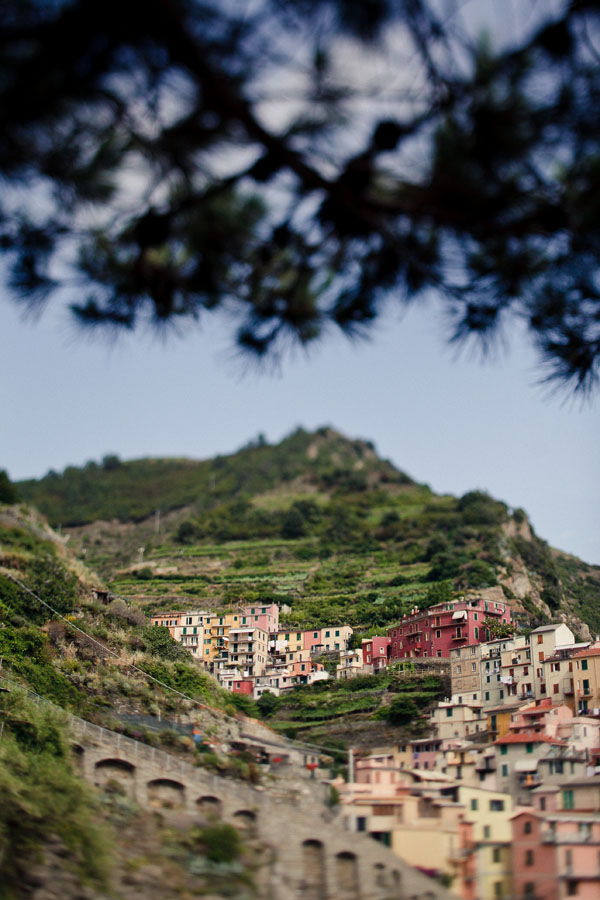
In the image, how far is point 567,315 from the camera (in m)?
5.87

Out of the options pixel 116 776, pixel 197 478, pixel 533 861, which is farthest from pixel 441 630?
pixel 197 478

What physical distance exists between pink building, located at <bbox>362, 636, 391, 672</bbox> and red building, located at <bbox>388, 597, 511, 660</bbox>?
0.71 feet

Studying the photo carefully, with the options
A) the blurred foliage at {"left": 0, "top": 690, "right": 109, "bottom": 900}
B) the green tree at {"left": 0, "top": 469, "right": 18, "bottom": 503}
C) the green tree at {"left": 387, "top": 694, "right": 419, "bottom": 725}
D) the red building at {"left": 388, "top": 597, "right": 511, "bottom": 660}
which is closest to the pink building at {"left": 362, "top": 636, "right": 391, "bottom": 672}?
the red building at {"left": 388, "top": 597, "right": 511, "bottom": 660}

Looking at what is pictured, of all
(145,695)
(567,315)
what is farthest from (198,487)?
(567,315)

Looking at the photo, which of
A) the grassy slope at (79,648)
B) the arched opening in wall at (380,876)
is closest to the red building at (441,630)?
the grassy slope at (79,648)

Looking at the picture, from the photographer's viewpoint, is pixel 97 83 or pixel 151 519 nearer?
pixel 97 83

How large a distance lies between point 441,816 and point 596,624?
2410cm

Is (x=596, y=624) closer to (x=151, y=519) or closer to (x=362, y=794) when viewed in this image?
(x=362, y=794)

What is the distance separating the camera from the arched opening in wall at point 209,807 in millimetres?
14668

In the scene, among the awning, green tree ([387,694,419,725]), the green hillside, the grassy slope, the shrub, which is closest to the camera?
the shrub

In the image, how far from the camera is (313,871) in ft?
40.3

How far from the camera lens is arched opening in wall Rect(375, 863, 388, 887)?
11.8 m

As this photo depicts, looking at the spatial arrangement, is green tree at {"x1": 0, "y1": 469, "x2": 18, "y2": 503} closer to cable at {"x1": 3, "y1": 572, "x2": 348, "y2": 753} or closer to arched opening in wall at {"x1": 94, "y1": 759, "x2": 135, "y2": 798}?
cable at {"x1": 3, "y1": 572, "x2": 348, "y2": 753}

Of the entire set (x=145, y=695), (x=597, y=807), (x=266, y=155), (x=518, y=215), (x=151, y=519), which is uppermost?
(x=151, y=519)
